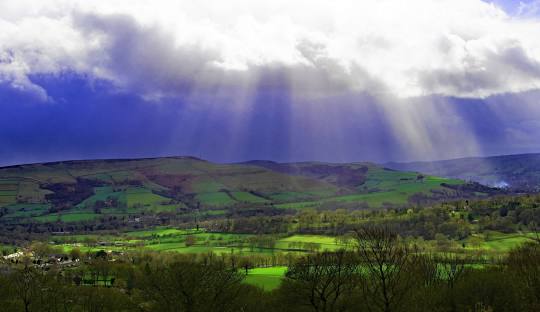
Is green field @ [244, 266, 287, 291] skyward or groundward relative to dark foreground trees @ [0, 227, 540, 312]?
groundward

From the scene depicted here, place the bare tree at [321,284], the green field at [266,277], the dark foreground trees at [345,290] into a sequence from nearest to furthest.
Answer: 1. the dark foreground trees at [345,290]
2. the bare tree at [321,284]
3. the green field at [266,277]

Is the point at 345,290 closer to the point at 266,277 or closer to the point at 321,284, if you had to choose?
the point at 321,284

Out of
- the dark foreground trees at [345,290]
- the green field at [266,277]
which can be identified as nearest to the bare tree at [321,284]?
the dark foreground trees at [345,290]

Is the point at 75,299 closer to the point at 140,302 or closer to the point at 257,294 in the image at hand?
the point at 140,302

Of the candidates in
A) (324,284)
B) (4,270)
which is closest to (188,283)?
(324,284)

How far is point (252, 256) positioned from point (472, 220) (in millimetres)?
96535

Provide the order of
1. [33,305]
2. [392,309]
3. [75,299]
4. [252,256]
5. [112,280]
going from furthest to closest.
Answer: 1. [252,256]
2. [112,280]
3. [75,299]
4. [33,305]
5. [392,309]

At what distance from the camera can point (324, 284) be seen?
57875 mm

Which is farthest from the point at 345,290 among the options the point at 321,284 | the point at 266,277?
the point at 266,277

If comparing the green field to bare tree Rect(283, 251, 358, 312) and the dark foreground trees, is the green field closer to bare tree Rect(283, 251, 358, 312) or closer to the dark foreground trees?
the dark foreground trees

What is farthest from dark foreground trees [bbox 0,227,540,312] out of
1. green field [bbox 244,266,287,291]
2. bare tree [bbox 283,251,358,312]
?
green field [bbox 244,266,287,291]

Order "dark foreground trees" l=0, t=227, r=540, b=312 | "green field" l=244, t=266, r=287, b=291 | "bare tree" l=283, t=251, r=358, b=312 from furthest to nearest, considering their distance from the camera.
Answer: "green field" l=244, t=266, r=287, b=291 → "bare tree" l=283, t=251, r=358, b=312 → "dark foreground trees" l=0, t=227, r=540, b=312

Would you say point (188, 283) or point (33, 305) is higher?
point (188, 283)

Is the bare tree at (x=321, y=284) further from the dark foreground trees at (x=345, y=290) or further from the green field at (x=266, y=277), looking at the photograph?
the green field at (x=266, y=277)
